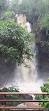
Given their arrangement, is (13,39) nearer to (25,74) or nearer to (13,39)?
(13,39)

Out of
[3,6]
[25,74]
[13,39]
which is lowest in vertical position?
[25,74]

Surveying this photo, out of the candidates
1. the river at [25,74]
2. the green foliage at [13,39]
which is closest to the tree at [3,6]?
the river at [25,74]

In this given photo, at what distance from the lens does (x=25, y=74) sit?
38.1 feet

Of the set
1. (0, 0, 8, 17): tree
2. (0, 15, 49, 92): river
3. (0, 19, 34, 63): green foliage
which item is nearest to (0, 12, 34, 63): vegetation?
(0, 19, 34, 63): green foliage

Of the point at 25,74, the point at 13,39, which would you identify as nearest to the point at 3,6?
the point at 25,74

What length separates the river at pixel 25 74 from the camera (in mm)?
9859

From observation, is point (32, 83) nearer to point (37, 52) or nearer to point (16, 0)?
point (37, 52)

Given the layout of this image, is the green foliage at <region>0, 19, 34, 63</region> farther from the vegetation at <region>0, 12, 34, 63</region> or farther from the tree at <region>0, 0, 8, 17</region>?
the tree at <region>0, 0, 8, 17</region>

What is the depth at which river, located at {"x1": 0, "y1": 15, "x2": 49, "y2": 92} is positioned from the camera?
9.86 meters

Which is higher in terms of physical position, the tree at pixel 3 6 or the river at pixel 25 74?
the tree at pixel 3 6

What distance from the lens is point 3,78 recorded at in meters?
9.80

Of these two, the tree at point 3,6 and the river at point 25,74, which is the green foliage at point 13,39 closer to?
the river at point 25,74

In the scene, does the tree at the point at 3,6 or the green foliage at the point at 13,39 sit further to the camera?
the tree at the point at 3,6

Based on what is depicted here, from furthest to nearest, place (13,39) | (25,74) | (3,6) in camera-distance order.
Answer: (3,6) → (25,74) → (13,39)
